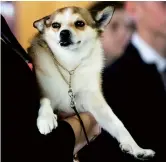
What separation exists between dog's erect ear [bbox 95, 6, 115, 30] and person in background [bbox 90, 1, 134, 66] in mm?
228

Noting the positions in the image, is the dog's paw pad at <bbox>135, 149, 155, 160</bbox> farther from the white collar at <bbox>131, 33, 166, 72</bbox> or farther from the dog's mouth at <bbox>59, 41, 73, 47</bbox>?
the white collar at <bbox>131, 33, 166, 72</bbox>

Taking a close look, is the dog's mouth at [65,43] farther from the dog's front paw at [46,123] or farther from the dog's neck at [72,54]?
the dog's front paw at [46,123]

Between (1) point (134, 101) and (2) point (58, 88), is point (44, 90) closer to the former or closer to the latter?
(2) point (58, 88)

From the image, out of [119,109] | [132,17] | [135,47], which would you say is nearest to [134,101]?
[119,109]

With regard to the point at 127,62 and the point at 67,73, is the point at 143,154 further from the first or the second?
the point at 127,62

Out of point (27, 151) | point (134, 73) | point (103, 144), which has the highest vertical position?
point (27, 151)

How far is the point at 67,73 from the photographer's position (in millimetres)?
959

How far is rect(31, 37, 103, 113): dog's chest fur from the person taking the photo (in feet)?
3.03

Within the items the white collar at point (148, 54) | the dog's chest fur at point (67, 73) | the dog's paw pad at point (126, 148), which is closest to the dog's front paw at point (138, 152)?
the dog's paw pad at point (126, 148)

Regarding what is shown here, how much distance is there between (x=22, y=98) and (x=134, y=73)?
0.58 meters

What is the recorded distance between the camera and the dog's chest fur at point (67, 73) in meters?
0.92

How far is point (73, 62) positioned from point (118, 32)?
1.15 feet

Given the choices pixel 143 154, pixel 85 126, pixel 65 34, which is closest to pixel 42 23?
pixel 65 34

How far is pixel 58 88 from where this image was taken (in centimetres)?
93
